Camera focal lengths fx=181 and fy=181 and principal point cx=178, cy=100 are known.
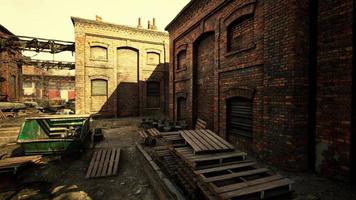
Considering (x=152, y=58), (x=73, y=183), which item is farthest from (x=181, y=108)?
(x=152, y=58)

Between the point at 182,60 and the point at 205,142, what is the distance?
21.7ft

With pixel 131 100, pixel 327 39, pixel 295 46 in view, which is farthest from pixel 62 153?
pixel 131 100

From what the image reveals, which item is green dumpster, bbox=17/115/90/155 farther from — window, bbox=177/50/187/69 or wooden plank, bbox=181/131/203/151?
window, bbox=177/50/187/69

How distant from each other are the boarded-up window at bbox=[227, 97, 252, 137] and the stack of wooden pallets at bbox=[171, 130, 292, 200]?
137cm

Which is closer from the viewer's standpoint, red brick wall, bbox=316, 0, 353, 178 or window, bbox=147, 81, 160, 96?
red brick wall, bbox=316, 0, 353, 178

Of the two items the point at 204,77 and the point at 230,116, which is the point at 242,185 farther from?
the point at 204,77

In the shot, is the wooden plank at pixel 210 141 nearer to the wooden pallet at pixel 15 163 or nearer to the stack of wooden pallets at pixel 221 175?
the stack of wooden pallets at pixel 221 175

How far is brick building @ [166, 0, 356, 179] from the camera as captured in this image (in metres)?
3.74

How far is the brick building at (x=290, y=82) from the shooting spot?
3.74m

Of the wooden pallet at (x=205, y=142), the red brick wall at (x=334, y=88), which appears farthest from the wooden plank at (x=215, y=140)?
the red brick wall at (x=334, y=88)

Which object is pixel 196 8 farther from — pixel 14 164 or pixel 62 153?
pixel 14 164

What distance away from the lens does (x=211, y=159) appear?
3.72m

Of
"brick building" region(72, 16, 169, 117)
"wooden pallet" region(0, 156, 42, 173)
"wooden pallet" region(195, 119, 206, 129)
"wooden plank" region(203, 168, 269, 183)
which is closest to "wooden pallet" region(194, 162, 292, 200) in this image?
"wooden plank" region(203, 168, 269, 183)

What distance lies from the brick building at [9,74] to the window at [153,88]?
13307 millimetres
